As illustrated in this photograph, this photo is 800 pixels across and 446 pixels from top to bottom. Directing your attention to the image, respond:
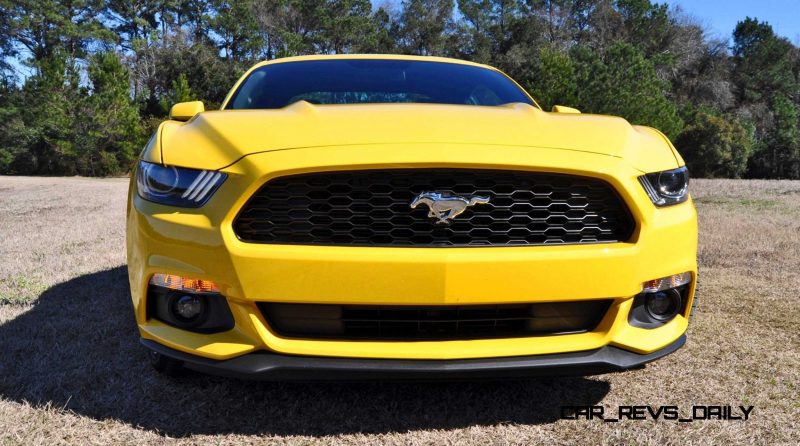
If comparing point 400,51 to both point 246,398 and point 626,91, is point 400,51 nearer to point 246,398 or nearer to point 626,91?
point 626,91

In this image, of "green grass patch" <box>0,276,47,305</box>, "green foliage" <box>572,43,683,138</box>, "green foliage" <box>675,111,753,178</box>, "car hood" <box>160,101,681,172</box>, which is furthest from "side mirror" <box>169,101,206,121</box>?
"green foliage" <box>675,111,753,178</box>

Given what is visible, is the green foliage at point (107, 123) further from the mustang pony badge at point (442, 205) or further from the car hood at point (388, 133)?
the mustang pony badge at point (442, 205)

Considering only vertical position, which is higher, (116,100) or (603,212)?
(603,212)

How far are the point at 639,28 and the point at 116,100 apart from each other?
119 feet

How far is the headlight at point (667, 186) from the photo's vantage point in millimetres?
1878

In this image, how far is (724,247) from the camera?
5211mm

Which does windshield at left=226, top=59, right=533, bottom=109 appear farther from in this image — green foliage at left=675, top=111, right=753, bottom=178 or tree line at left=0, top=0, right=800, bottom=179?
green foliage at left=675, top=111, right=753, bottom=178

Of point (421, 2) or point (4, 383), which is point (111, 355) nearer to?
point (4, 383)

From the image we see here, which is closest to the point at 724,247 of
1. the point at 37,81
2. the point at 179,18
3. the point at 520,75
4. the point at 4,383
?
the point at 4,383

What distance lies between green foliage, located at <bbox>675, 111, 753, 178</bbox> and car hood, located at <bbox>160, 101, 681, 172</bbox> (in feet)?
119

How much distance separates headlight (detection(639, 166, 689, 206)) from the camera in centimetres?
188

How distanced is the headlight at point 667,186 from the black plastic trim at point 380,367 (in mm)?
599

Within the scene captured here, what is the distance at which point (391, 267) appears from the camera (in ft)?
5.41

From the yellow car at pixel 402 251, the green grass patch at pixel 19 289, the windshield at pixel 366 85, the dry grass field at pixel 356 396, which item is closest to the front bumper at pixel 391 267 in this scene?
the yellow car at pixel 402 251
